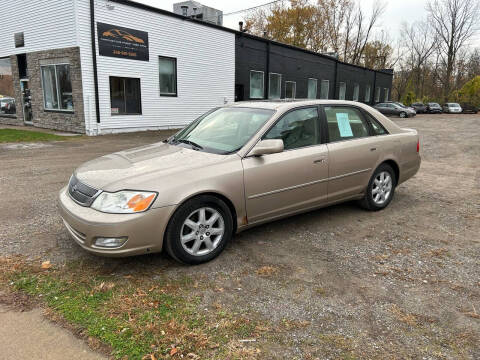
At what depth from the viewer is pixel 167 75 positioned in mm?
16750

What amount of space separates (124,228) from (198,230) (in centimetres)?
70

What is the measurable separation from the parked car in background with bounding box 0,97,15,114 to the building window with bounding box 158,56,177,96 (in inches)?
308

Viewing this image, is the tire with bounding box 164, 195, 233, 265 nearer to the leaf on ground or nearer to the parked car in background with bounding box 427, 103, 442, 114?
the leaf on ground

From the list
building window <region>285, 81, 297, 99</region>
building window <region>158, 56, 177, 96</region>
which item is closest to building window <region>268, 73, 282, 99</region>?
building window <region>285, 81, 297, 99</region>

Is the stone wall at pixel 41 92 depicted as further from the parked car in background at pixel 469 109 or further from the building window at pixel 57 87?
the parked car in background at pixel 469 109

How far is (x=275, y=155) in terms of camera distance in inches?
155

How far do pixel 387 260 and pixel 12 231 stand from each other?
424 cm

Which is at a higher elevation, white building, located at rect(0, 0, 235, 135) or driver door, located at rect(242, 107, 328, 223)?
white building, located at rect(0, 0, 235, 135)

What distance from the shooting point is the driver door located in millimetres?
3762

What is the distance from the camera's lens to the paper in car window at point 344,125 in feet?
15.4

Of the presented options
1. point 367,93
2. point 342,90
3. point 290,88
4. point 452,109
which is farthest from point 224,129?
point 452,109

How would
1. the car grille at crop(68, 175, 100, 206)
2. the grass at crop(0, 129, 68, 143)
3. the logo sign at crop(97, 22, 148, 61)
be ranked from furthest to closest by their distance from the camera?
the logo sign at crop(97, 22, 148, 61), the grass at crop(0, 129, 68, 143), the car grille at crop(68, 175, 100, 206)

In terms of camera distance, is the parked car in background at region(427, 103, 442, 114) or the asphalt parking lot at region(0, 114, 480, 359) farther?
the parked car in background at region(427, 103, 442, 114)

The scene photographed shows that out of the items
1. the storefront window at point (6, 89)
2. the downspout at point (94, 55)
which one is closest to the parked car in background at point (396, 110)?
the downspout at point (94, 55)
